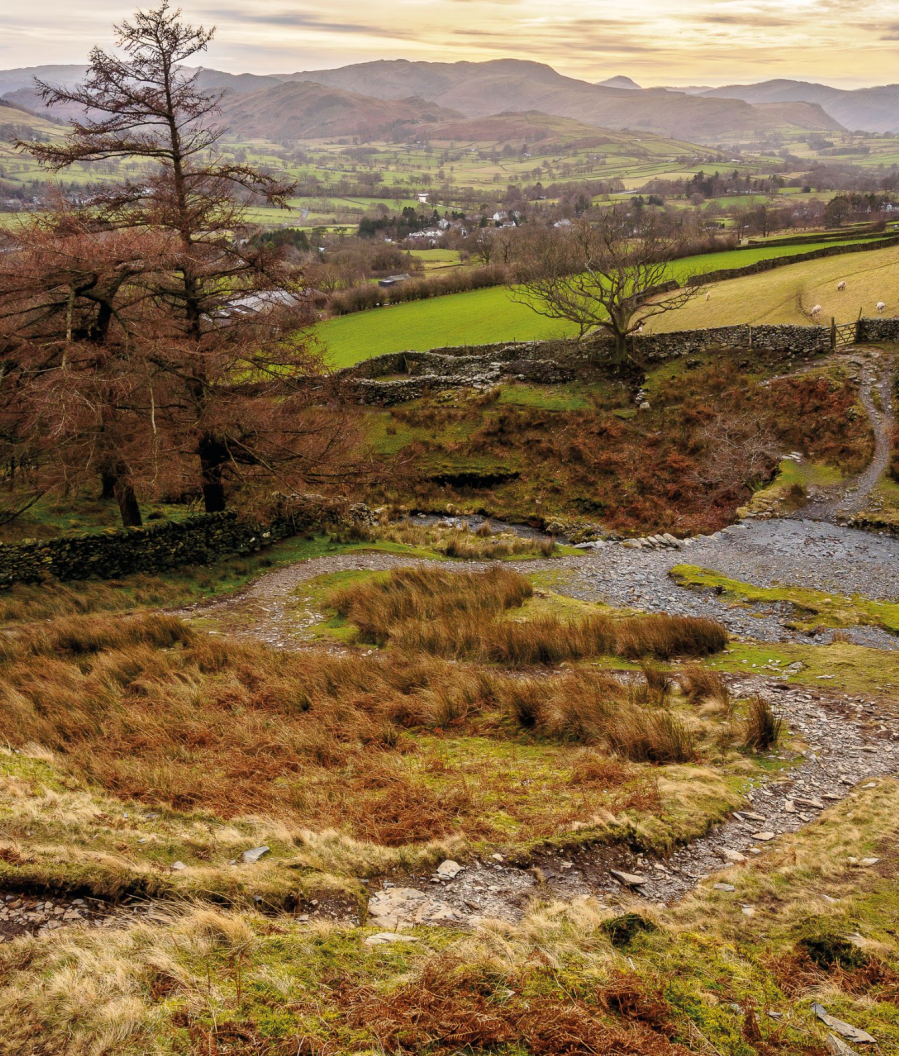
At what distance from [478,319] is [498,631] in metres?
35.1

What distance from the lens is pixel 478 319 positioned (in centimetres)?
4325

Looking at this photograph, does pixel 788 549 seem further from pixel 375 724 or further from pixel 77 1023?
pixel 77 1023

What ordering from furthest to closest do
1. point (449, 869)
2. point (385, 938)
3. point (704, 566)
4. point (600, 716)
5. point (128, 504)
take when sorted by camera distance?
point (704, 566), point (128, 504), point (600, 716), point (449, 869), point (385, 938)

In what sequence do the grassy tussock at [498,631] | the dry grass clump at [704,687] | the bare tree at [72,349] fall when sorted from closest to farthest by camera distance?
the dry grass clump at [704,687], the grassy tussock at [498,631], the bare tree at [72,349]

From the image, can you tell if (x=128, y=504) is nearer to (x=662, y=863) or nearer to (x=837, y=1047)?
(x=662, y=863)

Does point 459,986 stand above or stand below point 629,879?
above

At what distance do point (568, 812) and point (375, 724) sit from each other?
2.97 m

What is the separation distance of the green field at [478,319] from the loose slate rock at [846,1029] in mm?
31112

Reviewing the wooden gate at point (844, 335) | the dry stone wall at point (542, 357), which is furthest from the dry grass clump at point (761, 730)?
the wooden gate at point (844, 335)

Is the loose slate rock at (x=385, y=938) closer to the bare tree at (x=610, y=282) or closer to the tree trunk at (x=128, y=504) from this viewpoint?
the tree trunk at (x=128, y=504)

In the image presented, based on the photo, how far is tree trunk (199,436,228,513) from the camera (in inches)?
675

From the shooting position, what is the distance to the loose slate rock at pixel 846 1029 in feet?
12.4

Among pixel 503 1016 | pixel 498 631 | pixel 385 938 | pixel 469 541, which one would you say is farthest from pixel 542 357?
pixel 503 1016

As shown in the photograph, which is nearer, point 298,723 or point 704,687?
point 298,723
